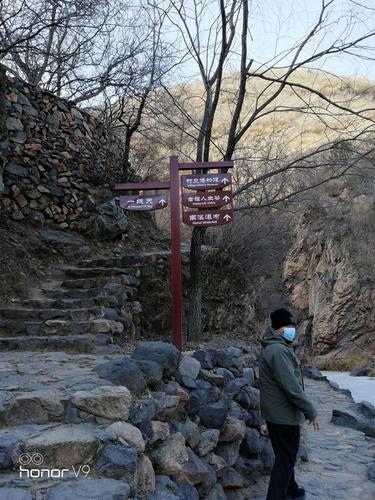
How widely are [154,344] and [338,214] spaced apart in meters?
17.8

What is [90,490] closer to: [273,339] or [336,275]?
[273,339]

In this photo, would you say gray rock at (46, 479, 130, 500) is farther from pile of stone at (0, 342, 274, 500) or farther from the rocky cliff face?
the rocky cliff face

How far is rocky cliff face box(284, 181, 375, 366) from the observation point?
705 inches

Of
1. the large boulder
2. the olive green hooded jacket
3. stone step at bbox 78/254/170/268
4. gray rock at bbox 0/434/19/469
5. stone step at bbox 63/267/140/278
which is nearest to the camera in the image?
gray rock at bbox 0/434/19/469

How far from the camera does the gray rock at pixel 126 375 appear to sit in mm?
3680

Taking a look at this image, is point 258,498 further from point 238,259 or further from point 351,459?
point 238,259

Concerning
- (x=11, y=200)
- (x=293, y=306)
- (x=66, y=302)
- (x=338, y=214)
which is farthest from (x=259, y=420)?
(x=338, y=214)

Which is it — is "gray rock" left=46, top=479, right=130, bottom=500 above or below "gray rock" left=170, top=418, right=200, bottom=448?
above

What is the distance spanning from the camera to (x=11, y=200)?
8312 mm

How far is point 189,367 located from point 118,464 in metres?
2.06

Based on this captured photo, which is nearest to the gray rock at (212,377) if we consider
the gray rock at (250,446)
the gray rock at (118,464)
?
the gray rock at (250,446)

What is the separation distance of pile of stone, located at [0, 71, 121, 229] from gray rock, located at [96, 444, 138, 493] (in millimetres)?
6312

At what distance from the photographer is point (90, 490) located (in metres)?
2.40

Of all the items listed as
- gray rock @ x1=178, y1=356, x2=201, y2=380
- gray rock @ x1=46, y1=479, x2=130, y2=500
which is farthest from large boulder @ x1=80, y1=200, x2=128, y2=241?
gray rock @ x1=46, y1=479, x2=130, y2=500
